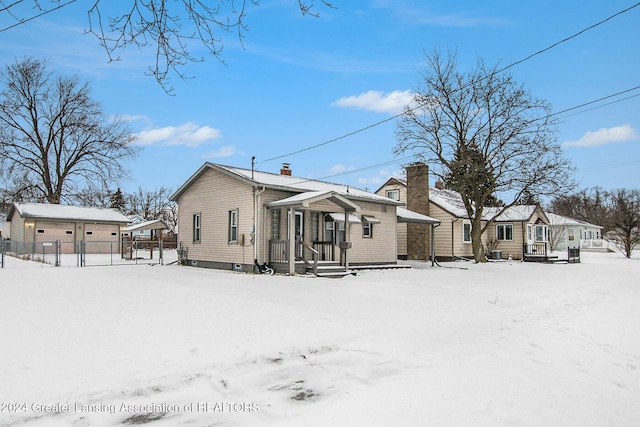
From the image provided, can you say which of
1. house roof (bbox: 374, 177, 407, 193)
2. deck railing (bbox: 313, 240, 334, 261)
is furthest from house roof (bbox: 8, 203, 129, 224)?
deck railing (bbox: 313, 240, 334, 261)

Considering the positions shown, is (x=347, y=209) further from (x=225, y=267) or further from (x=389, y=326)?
(x=389, y=326)

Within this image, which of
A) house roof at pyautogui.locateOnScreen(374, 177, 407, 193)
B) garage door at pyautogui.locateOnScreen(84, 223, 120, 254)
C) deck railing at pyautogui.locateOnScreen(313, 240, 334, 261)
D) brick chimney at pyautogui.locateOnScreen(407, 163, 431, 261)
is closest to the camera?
deck railing at pyautogui.locateOnScreen(313, 240, 334, 261)

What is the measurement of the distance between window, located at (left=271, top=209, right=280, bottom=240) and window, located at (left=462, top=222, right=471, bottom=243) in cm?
1622

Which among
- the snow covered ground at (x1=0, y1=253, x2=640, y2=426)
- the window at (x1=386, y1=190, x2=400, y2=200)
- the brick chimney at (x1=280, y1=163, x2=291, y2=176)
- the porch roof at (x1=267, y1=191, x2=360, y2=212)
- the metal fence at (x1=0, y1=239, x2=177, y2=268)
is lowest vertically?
the snow covered ground at (x1=0, y1=253, x2=640, y2=426)

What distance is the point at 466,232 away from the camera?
3005 centimetres

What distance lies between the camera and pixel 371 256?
21141mm

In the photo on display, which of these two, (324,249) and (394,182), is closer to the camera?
(324,249)

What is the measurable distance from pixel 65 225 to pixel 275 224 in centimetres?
2430

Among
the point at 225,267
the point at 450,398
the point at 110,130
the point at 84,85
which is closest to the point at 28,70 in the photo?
the point at 84,85

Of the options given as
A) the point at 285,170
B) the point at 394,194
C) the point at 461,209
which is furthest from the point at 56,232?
the point at 461,209

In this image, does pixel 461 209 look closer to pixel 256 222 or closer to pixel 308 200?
pixel 308 200

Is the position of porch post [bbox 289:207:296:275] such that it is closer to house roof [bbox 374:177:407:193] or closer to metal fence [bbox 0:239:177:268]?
metal fence [bbox 0:239:177:268]

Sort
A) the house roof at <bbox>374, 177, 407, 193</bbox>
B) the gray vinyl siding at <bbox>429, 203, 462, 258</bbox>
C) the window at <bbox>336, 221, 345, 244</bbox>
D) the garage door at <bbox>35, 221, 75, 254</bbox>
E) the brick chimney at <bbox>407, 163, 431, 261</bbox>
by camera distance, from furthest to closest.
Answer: the garage door at <bbox>35, 221, 75, 254</bbox>
the house roof at <bbox>374, 177, 407, 193</bbox>
the gray vinyl siding at <bbox>429, 203, 462, 258</bbox>
the brick chimney at <bbox>407, 163, 431, 261</bbox>
the window at <bbox>336, 221, 345, 244</bbox>

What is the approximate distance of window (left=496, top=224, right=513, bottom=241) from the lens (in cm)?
3250
